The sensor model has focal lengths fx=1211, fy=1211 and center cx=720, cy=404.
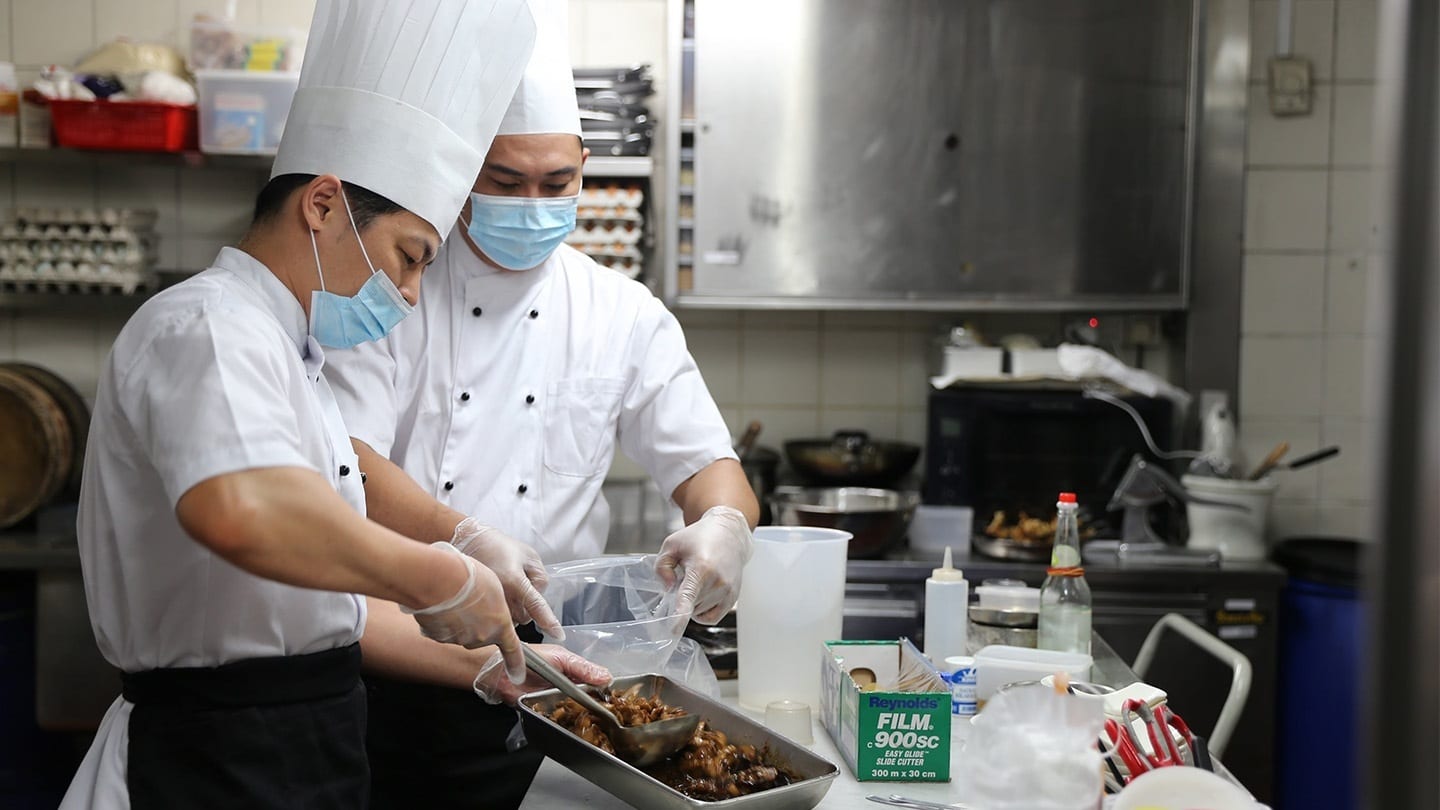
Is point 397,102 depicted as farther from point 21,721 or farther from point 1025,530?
point 21,721

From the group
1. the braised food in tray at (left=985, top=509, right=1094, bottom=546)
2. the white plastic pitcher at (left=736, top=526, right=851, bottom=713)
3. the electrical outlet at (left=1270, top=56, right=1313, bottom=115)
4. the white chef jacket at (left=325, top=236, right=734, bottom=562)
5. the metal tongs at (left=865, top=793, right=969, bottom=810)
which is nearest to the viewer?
the metal tongs at (left=865, top=793, right=969, bottom=810)

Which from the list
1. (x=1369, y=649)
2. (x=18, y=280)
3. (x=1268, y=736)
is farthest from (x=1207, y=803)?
(x=18, y=280)

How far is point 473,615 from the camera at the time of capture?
138cm

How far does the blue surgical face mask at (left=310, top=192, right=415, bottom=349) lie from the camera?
148 centimetres

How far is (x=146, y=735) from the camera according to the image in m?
1.40

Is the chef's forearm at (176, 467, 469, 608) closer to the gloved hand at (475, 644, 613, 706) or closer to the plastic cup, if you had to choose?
the gloved hand at (475, 644, 613, 706)

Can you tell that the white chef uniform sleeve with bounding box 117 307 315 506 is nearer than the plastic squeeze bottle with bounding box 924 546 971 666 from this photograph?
Yes

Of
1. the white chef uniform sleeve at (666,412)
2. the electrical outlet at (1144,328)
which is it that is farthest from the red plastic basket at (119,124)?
the electrical outlet at (1144,328)

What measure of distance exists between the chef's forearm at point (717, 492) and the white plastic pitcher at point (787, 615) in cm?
17

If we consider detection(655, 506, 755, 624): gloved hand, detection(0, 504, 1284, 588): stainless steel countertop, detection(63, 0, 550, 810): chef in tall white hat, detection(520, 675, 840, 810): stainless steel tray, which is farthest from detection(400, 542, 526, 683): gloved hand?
detection(0, 504, 1284, 588): stainless steel countertop

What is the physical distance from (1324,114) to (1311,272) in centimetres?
49

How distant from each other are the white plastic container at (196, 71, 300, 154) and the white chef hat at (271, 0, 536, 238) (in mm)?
2077

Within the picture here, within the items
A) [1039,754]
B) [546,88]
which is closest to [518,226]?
[546,88]

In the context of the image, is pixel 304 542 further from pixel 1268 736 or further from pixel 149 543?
pixel 1268 736
